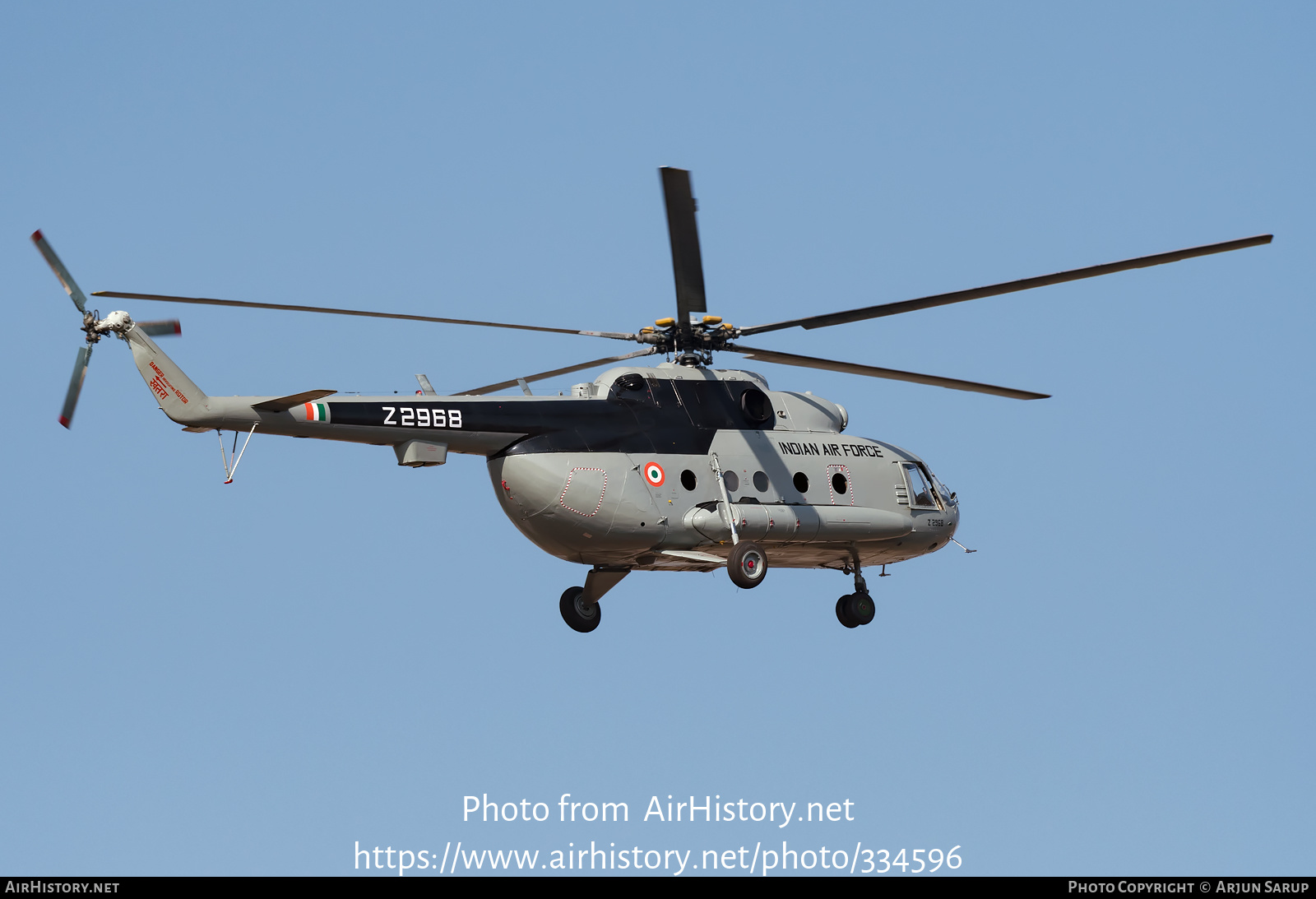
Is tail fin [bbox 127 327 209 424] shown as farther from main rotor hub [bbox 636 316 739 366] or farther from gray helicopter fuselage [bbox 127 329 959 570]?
main rotor hub [bbox 636 316 739 366]

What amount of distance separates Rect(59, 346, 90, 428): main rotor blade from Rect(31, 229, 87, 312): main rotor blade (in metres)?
0.80

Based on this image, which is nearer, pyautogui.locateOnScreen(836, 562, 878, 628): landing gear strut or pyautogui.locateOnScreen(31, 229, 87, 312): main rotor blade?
pyautogui.locateOnScreen(31, 229, 87, 312): main rotor blade

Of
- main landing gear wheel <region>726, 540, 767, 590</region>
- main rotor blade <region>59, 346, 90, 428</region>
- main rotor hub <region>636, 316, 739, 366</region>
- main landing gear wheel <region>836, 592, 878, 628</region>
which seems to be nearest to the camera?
main rotor blade <region>59, 346, 90, 428</region>

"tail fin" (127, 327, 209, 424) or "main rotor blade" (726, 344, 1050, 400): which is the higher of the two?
"main rotor blade" (726, 344, 1050, 400)

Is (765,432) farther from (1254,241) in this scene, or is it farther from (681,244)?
(1254,241)

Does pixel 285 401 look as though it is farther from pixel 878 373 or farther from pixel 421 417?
pixel 878 373

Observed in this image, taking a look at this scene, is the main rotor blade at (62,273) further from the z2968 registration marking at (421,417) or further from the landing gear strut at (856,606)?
the landing gear strut at (856,606)

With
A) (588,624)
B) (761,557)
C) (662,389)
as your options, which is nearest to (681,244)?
(662,389)

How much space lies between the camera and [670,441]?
1144 inches

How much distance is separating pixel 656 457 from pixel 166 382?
27.4 feet

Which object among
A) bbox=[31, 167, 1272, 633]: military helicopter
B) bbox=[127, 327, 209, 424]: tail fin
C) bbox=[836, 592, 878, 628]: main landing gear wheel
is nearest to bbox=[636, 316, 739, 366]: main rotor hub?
bbox=[31, 167, 1272, 633]: military helicopter

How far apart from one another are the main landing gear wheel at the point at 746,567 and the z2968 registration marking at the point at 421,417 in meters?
5.15

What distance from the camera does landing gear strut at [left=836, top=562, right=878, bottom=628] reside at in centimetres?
3148

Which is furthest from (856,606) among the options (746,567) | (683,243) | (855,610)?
(683,243)
